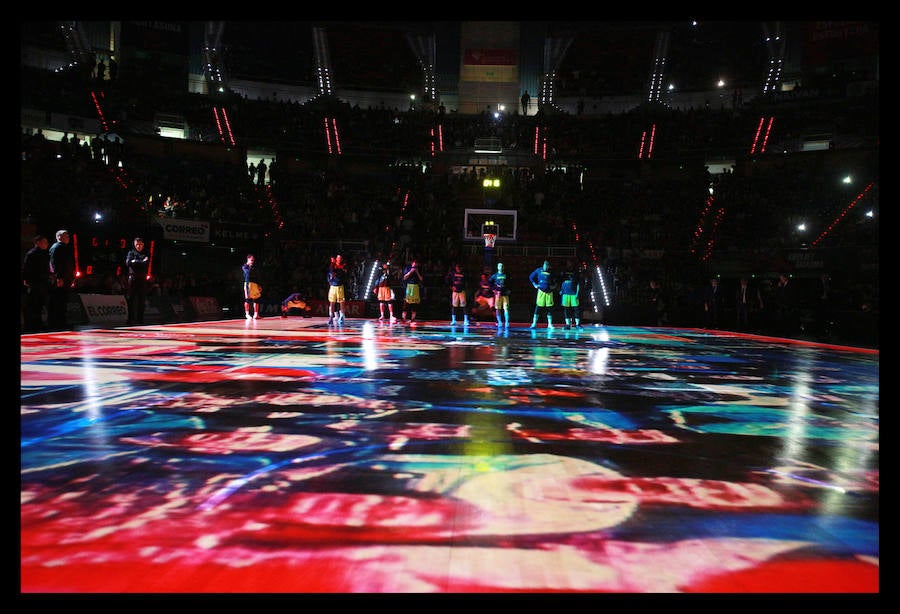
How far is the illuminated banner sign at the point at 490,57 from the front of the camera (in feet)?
115

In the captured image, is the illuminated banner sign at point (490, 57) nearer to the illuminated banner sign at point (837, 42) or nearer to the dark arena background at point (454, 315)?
the dark arena background at point (454, 315)

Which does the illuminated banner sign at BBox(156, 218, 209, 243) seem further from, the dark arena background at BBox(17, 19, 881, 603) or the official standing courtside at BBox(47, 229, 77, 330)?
the official standing courtside at BBox(47, 229, 77, 330)

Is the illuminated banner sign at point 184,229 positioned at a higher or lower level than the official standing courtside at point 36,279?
higher

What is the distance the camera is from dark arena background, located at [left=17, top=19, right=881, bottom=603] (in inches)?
74.2

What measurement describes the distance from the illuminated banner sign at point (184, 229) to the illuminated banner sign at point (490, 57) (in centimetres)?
2061

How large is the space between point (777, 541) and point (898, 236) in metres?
1.09

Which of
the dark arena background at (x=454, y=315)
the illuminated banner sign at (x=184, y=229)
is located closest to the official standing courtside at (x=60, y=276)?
the dark arena background at (x=454, y=315)

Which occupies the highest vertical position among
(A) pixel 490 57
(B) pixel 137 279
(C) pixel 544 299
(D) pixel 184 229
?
(A) pixel 490 57

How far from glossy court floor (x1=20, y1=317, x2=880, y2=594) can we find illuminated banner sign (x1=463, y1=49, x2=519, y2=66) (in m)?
33.8

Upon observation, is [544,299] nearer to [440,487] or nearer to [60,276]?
[60,276]

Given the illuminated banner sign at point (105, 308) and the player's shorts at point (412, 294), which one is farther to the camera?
the player's shorts at point (412, 294)

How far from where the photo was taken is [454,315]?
1638 cm

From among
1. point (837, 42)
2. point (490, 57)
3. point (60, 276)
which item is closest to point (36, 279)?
point (60, 276)

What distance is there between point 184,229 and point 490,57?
2208cm
